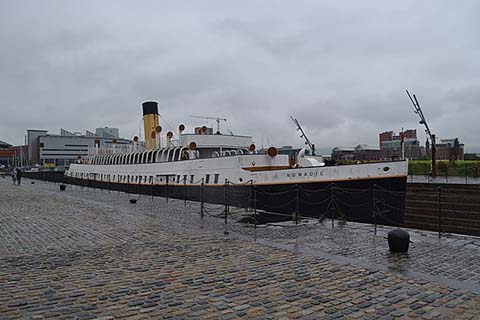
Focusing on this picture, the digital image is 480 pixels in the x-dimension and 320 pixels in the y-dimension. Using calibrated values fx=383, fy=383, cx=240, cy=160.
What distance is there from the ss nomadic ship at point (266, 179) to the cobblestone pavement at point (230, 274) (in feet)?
12.0

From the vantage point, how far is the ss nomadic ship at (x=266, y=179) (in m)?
17.0

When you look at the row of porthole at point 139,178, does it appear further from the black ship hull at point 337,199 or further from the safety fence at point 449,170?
the safety fence at point 449,170

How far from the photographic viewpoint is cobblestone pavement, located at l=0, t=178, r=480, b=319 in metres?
5.10

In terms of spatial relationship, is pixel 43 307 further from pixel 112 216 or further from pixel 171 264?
pixel 112 216

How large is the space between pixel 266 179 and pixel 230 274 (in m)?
12.8

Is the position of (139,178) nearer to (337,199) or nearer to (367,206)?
(337,199)

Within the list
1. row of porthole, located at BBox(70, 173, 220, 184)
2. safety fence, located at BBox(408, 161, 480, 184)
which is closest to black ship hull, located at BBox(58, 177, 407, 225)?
row of porthole, located at BBox(70, 173, 220, 184)

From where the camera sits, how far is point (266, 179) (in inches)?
766

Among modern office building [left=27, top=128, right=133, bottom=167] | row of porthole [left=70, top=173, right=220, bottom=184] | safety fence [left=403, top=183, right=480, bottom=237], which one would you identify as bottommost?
safety fence [left=403, top=183, right=480, bottom=237]

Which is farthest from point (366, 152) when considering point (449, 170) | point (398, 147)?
point (449, 170)

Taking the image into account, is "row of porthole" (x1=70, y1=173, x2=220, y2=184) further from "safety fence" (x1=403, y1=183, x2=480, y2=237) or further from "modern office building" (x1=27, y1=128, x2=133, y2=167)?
"modern office building" (x1=27, y1=128, x2=133, y2=167)

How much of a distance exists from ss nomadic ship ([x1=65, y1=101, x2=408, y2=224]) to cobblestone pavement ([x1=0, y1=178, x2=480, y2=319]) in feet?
12.0

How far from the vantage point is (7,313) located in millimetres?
4902

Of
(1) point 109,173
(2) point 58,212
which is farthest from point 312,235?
(1) point 109,173
